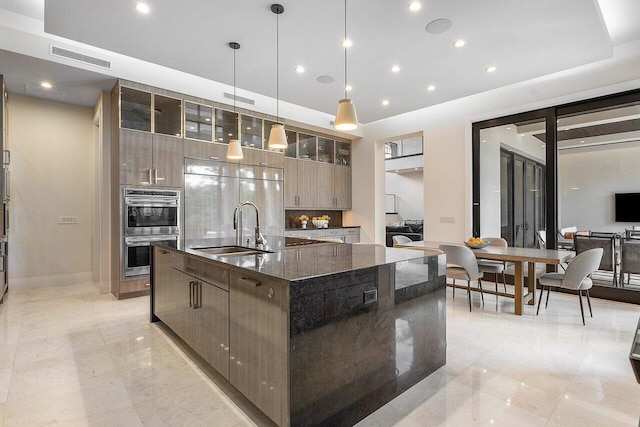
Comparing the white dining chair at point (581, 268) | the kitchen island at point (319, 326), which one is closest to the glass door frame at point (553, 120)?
the white dining chair at point (581, 268)

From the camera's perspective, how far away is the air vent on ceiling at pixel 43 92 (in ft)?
14.8

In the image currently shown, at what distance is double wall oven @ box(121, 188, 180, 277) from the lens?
4.34 m

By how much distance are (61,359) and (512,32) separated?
5164 mm

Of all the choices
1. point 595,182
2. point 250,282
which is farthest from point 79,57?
point 595,182

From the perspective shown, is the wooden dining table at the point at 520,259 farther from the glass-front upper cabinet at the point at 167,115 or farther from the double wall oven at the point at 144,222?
the glass-front upper cabinet at the point at 167,115

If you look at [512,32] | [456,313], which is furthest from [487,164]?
[456,313]

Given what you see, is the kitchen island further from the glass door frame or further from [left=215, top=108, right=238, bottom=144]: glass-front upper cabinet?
the glass door frame

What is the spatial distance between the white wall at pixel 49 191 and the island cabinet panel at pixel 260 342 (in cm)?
476

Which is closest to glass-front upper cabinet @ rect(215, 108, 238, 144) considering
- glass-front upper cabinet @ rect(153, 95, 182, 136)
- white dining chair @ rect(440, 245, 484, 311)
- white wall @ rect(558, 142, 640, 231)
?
glass-front upper cabinet @ rect(153, 95, 182, 136)

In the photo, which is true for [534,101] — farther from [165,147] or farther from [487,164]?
[165,147]

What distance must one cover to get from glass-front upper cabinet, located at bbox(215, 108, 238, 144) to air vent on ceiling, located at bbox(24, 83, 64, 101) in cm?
218

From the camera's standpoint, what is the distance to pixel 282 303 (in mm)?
1485

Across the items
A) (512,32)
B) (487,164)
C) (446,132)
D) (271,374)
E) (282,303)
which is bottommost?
(271,374)

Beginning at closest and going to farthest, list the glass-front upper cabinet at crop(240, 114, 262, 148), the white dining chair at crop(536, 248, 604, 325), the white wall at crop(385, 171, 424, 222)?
the white dining chair at crop(536, 248, 604, 325), the glass-front upper cabinet at crop(240, 114, 262, 148), the white wall at crop(385, 171, 424, 222)
